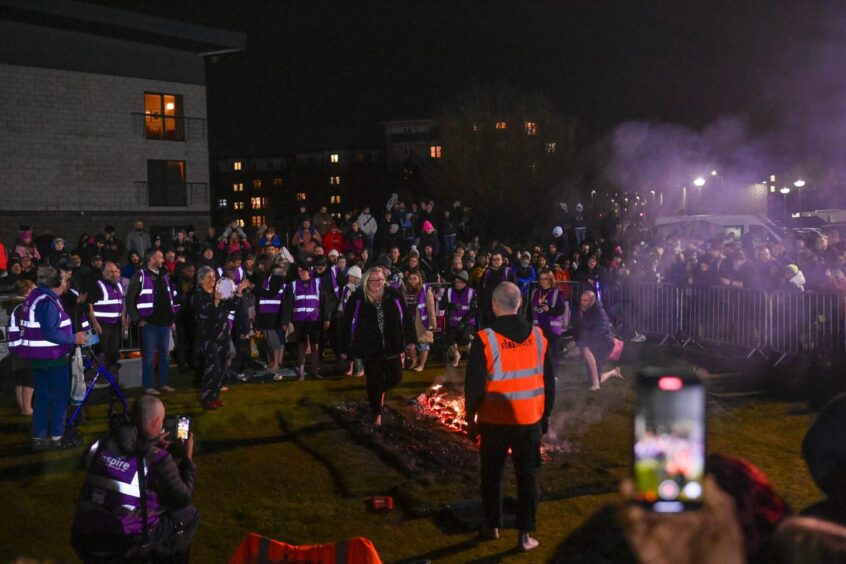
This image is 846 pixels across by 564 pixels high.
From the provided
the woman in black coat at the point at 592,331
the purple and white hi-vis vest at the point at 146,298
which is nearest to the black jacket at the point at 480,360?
the woman in black coat at the point at 592,331

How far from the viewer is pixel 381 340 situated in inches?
374

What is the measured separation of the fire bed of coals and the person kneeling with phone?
4.65 meters

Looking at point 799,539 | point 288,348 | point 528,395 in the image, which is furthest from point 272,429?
point 799,539

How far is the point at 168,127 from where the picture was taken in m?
29.9

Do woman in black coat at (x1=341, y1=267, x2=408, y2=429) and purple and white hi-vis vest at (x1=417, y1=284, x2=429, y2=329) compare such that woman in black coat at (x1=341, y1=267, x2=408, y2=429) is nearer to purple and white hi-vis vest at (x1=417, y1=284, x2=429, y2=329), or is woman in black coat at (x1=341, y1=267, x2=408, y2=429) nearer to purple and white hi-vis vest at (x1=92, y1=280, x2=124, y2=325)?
purple and white hi-vis vest at (x1=417, y1=284, x2=429, y2=329)

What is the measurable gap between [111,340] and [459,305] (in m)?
5.55

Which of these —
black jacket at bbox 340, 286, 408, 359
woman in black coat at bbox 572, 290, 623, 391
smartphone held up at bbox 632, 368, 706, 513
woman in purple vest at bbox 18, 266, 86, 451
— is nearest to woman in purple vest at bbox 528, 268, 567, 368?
woman in black coat at bbox 572, 290, 623, 391

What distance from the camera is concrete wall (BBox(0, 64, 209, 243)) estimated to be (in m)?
26.0

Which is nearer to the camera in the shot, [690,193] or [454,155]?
[690,193]

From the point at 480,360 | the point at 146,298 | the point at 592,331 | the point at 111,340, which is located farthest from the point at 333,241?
the point at 480,360

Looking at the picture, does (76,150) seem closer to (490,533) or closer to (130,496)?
(490,533)

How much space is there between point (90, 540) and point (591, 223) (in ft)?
115

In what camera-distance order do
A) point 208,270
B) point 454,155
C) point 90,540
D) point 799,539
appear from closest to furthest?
point 799,539, point 90,540, point 208,270, point 454,155

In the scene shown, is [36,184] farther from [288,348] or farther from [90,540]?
[90,540]
